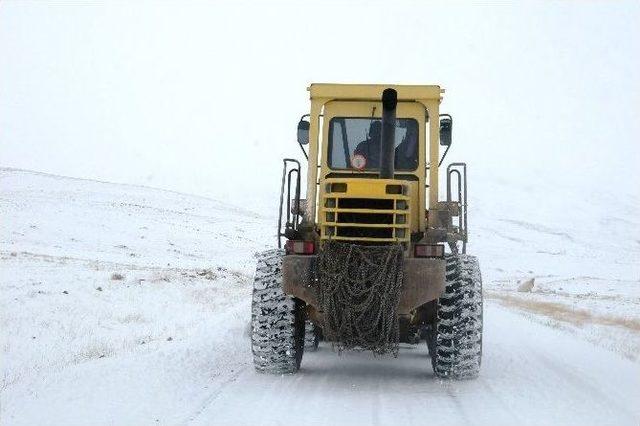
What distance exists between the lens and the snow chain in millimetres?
7081

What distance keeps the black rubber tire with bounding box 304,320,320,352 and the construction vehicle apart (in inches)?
59.8

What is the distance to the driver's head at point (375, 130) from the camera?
849 centimetres

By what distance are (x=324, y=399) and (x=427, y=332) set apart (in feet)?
9.11

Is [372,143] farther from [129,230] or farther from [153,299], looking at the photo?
[129,230]

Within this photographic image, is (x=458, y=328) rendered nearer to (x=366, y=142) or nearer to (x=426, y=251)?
(x=426, y=251)

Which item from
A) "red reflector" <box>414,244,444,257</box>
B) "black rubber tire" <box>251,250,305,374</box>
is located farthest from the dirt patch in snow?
"black rubber tire" <box>251,250,305,374</box>

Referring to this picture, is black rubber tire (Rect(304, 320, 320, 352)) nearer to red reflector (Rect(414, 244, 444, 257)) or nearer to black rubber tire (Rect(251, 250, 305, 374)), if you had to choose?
black rubber tire (Rect(251, 250, 305, 374))

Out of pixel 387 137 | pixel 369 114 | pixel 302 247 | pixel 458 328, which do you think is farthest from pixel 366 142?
pixel 458 328

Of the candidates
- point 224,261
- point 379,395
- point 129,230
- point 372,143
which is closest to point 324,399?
point 379,395

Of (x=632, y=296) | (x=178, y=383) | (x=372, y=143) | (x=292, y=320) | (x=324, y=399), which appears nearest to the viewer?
(x=324, y=399)

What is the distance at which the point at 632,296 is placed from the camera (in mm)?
28203

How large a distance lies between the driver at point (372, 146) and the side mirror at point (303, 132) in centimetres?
62

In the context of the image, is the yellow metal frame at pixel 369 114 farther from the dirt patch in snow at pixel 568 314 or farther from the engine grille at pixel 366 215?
the dirt patch in snow at pixel 568 314

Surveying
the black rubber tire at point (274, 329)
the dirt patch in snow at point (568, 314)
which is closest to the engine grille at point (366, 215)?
the black rubber tire at point (274, 329)
